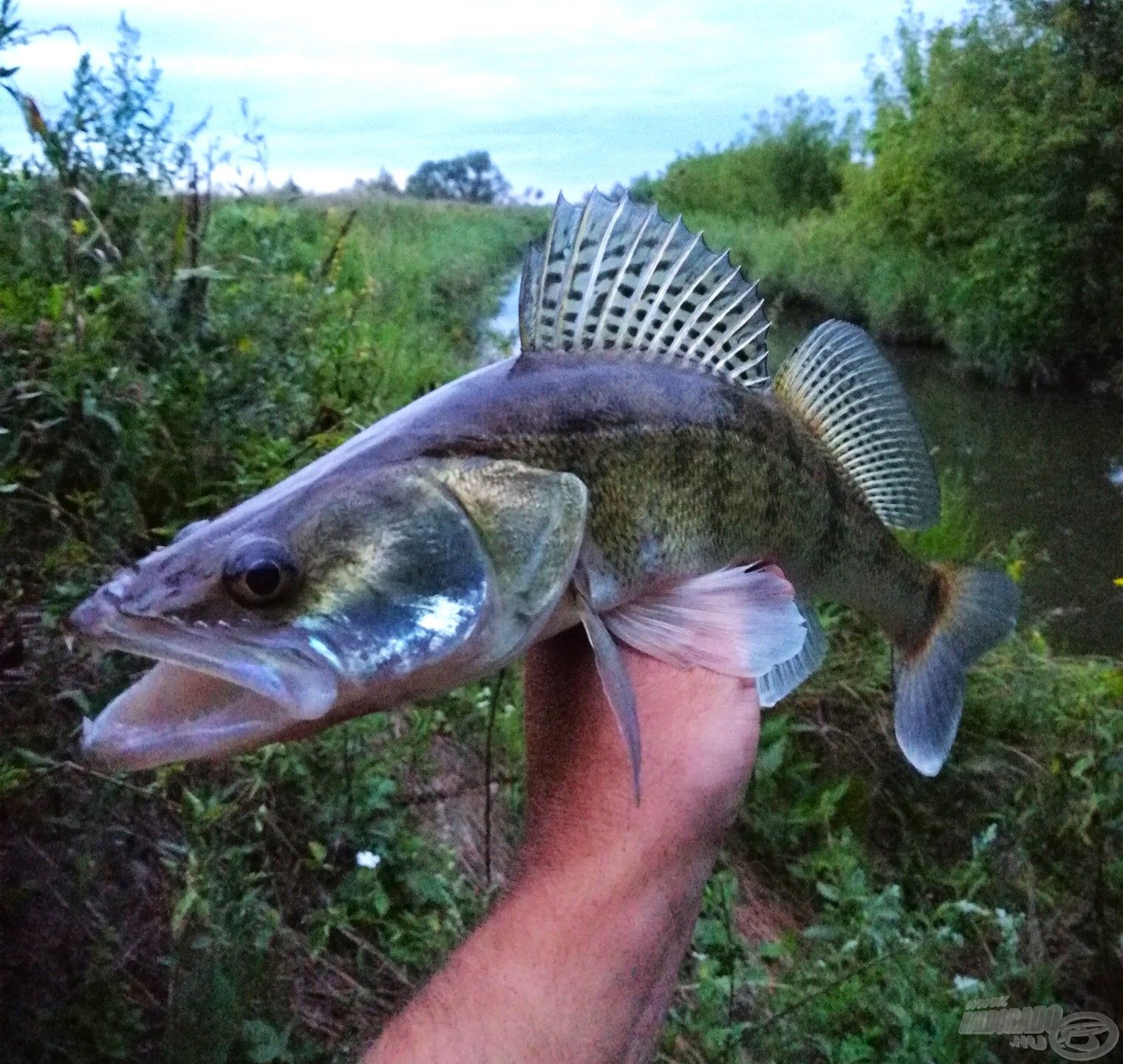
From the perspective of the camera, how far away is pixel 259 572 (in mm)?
1226

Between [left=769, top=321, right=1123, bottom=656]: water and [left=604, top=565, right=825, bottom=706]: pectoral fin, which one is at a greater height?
[left=604, top=565, right=825, bottom=706]: pectoral fin

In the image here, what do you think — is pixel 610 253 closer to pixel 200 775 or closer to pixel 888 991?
pixel 200 775

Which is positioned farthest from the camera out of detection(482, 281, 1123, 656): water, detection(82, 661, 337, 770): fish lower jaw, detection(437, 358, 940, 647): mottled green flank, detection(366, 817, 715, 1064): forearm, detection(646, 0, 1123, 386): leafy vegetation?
detection(646, 0, 1123, 386): leafy vegetation

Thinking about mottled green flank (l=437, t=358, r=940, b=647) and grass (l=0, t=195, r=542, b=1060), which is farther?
grass (l=0, t=195, r=542, b=1060)

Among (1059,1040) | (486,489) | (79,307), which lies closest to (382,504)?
(486,489)

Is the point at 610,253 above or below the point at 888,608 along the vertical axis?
above

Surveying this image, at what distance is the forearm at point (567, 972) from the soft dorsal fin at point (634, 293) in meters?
0.77

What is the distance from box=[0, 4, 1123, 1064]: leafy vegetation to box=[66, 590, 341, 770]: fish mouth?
99cm

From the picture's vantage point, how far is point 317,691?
1.21 m

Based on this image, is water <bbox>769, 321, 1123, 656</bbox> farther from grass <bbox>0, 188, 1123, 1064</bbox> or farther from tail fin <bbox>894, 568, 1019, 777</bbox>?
tail fin <bbox>894, 568, 1019, 777</bbox>

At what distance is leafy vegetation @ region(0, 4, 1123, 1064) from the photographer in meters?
2.23

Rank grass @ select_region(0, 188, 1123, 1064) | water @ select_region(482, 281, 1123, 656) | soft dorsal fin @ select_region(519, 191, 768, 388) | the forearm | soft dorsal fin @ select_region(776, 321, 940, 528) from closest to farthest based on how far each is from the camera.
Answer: the forearm → soft dorsal fin @ select_region(519, 191, 768, 388) → soft dorsal fin @ select_region(776, 321, 940, 528) → grass @ select_region(0, 188, 1123, 1064) → water @ select_region(482, 281, 1123, 656)

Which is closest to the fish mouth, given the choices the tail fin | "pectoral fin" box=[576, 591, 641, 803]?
"pectoral fin" box=[576, 591, 641, 803]

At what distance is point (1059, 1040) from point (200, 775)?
221 centimetres
